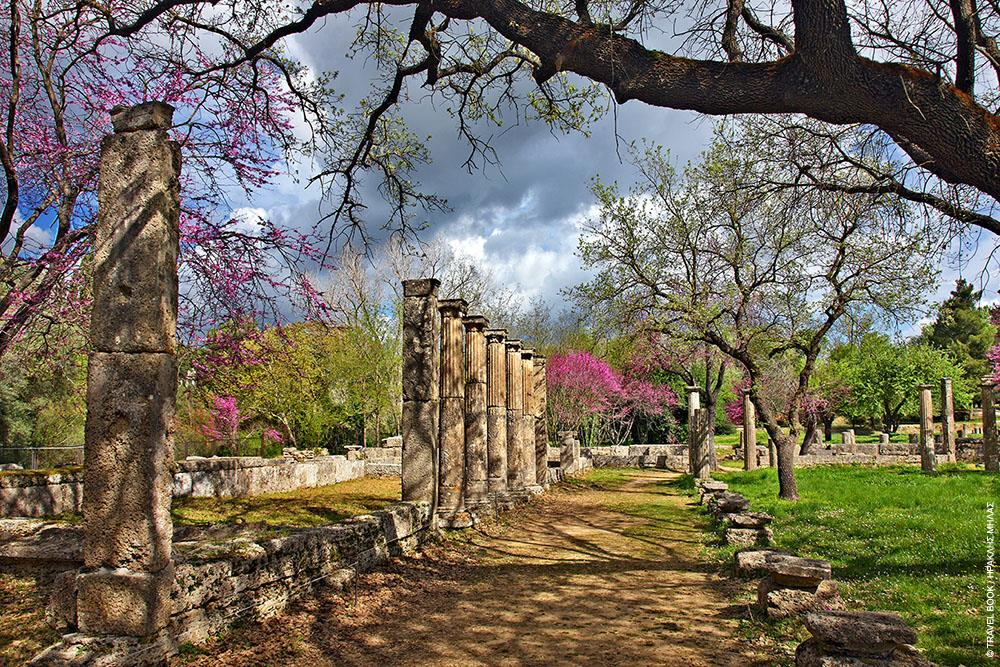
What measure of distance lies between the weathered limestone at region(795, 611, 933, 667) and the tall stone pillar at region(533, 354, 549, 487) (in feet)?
52.1

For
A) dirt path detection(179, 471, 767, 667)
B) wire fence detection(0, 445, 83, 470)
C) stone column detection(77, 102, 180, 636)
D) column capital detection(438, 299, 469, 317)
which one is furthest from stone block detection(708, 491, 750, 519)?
wire fence detection(0, 445, 83, 470)

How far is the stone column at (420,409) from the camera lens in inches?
448

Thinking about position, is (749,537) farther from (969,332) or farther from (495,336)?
(969,332)

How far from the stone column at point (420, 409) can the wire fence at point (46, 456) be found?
17891 millimetres

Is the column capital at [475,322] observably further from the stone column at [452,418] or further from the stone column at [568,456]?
the stone column at [568,456]

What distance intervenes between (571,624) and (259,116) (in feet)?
28.1

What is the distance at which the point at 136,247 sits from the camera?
5.58m

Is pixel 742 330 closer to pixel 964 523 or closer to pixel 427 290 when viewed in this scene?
pixel 964 523

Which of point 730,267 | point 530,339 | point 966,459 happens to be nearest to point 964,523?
point 730,267

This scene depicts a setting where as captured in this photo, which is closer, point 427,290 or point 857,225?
point 427,290

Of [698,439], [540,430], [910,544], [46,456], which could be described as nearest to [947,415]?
[698,439]

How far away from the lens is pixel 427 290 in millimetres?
11672

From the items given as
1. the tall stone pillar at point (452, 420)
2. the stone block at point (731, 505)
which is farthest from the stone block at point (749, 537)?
the tall stone pillar at point (452, 420)

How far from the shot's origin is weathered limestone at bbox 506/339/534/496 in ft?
59.8
